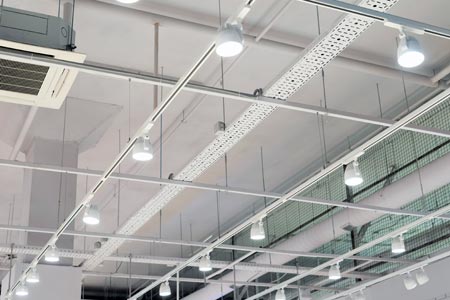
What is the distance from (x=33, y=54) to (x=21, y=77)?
1.11 feet

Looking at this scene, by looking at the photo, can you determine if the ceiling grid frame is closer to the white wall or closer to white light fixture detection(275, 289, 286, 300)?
the white wall

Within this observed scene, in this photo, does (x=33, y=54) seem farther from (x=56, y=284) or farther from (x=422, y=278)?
(x=422, y=278)

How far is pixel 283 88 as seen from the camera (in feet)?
19.2

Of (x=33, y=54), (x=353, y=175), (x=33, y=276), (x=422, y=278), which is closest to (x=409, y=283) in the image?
(x=422, y=278)

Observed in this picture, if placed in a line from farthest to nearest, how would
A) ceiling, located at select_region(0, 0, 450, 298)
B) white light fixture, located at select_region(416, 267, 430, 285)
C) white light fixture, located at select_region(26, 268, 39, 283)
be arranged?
white light fixture, located at select_region(416, 267, 430, 285) → white light fixture, located at select_region(26, 268, 39, 283) → ceiling, located at select_region(0, 0, 450, 298)

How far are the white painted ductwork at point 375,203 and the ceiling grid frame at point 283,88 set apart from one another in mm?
2637

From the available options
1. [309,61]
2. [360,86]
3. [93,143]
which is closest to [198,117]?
[93,143]

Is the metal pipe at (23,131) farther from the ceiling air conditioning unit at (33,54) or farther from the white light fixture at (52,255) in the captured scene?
the ceiling air conditioning unit at (33,54)

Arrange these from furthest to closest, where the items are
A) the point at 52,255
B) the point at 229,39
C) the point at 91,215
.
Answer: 1. the point at 52,255
2. the point at 91,215
3. the point at 229,39

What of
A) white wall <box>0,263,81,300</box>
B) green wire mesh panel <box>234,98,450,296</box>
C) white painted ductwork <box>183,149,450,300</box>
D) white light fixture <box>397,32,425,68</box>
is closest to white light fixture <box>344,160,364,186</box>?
white painted ductwork <box>183,149,450,300</box>

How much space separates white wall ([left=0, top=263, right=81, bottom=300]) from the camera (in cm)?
848

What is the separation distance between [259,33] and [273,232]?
6.01 metres

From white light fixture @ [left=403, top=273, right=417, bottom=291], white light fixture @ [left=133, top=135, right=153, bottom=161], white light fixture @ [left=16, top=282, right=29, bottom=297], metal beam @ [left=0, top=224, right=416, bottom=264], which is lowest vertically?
white light fixture @ [left=16, top=282, right=29, bottom=297]

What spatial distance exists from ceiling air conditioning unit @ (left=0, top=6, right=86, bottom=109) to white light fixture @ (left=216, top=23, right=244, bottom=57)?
123 cm
